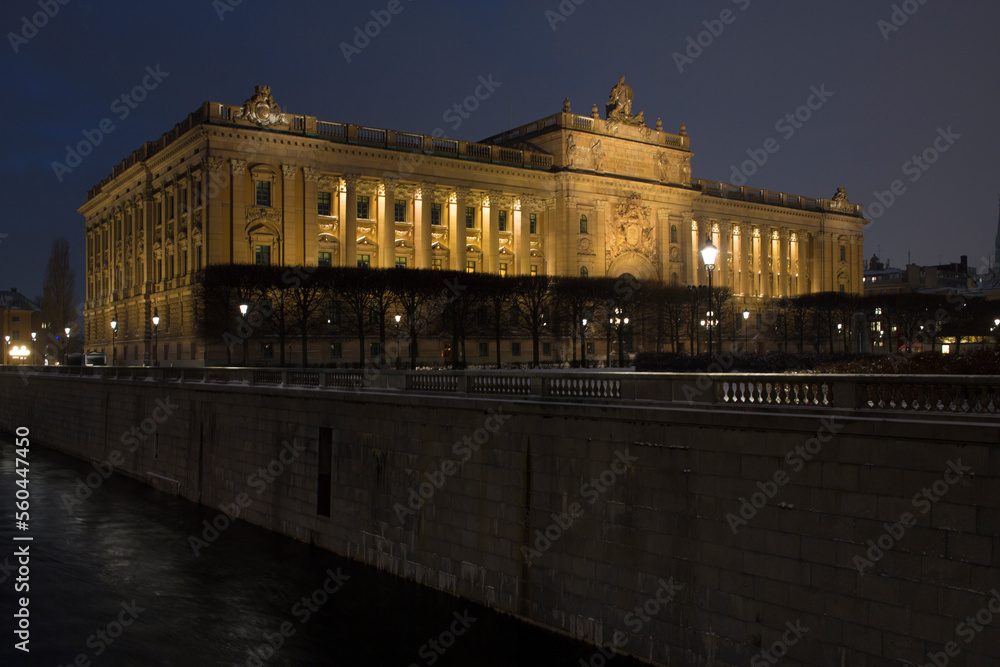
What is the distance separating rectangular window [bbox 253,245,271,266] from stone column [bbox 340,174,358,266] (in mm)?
6055

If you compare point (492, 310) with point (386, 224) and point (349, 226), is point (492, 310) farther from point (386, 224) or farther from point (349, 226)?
point (349, 226)

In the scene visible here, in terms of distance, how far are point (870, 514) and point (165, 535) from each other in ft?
74.0

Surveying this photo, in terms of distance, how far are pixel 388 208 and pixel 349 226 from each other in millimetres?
3803

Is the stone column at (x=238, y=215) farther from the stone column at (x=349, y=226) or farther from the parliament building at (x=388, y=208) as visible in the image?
the stone column at (x=349, y=226)

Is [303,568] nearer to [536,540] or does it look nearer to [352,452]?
[352,452]

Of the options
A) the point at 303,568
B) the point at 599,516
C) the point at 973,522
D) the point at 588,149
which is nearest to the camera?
the point at 973,522

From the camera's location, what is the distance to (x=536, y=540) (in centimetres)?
1750

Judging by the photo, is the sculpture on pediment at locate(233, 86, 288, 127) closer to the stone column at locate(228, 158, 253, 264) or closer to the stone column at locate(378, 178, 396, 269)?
the stone column at locate(228, 158, 253, 264)

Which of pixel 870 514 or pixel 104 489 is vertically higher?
pixel 870 514

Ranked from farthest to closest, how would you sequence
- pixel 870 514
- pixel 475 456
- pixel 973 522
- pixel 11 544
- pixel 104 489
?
pixel 104 489
pixel 11 544
pixel 475 456
pixel 870 514
pixel 973 522

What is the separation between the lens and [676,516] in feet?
48.1

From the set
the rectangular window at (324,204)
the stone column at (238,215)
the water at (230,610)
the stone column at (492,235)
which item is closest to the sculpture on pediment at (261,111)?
the stone column at (238,215)

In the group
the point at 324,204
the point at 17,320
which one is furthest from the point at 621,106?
the point at 17,320

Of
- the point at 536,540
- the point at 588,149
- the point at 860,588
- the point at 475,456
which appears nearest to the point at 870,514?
the point at 860,588
